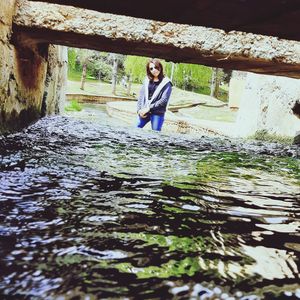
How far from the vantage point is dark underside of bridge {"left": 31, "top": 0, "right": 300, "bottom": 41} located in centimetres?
149

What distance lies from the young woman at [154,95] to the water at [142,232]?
332 cm

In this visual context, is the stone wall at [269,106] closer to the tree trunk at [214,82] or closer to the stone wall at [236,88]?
the stone wall at [236,88]

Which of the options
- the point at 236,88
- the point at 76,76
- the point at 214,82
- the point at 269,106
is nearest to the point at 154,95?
the point at 269,106

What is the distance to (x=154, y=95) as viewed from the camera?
5.37 m

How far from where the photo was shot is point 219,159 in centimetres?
289

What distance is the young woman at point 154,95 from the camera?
5355 millimetres

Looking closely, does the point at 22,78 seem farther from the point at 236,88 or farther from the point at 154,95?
the point at 236,88

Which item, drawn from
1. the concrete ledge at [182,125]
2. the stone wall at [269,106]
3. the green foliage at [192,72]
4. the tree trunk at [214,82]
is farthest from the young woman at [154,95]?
the tree trunk at [214,82]

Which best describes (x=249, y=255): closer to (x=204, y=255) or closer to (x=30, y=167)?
(x=204, y=255)

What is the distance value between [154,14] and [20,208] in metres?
1.18

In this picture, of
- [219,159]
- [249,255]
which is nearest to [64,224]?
[249,255]

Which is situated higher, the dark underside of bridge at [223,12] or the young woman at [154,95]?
the dark underside of bridge at [223,12]

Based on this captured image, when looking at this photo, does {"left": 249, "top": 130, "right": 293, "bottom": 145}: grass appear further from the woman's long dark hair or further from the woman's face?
the woman's face

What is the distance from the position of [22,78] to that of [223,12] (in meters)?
2.41
